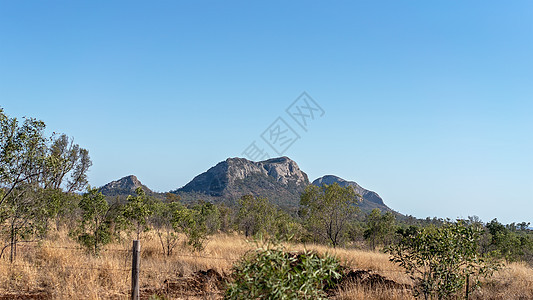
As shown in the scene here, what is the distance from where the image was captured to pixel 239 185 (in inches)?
5354

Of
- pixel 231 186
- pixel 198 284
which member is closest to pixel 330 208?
pixel 198 284

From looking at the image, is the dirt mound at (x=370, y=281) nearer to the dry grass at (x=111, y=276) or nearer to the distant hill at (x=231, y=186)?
the dry grass at (x=111, y=276)

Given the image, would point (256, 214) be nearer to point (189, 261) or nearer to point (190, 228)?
point (190, 228)

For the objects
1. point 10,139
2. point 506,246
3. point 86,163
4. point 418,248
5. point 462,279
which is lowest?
point 506,246

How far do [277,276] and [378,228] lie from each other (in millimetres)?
30943

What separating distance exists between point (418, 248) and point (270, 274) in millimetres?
5409

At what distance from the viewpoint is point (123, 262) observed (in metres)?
12.1

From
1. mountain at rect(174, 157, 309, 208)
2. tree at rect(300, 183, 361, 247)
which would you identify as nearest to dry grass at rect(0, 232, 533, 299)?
tree at rect(300, 183, 361, 247)

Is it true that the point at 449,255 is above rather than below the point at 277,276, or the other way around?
below

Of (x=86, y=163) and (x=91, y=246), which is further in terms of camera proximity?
(x=86, y=163)

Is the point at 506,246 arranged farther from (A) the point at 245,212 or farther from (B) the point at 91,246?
(B) the point at 91,246

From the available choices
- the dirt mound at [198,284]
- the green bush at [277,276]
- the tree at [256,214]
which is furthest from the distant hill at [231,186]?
the green bush at [277,276]

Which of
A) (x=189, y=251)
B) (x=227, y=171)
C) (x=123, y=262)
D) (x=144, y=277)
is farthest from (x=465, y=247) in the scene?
(x=227, y=171)

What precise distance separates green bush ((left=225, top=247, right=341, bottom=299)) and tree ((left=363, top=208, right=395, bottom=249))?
30093mm
